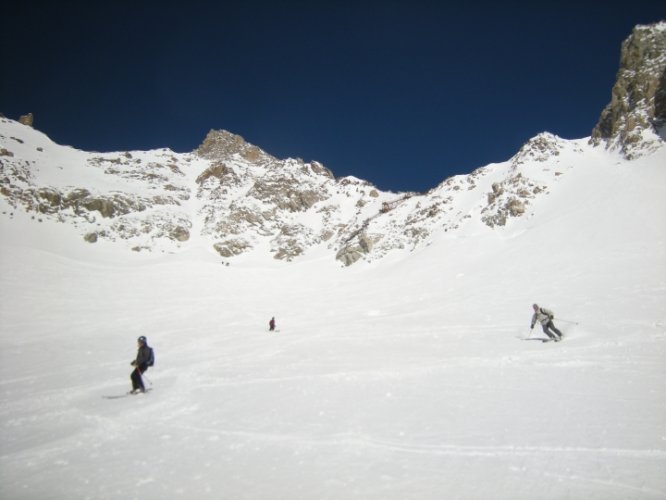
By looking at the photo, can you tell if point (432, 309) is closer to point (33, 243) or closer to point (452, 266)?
point (452, 266)

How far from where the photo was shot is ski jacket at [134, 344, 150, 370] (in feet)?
39.0

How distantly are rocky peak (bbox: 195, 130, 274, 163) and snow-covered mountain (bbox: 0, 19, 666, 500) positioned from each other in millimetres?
71456

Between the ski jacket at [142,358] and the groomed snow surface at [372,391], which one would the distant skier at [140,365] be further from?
the groomed snow surface at [372,391]

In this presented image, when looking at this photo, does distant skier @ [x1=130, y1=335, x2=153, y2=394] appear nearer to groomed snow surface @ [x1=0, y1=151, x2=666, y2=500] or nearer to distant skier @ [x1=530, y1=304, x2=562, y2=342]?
groomed snow surface @ [x1=0, y1=151, x2=666, y2=500]

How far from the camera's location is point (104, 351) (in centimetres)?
1902

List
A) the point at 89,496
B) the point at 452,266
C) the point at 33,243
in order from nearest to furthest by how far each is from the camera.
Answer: the point at 89,496
the point at 452,266
the point at 33,243

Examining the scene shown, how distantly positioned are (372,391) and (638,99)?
185ft

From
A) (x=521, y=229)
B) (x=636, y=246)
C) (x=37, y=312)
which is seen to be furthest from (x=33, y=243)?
(x=636, y=246)

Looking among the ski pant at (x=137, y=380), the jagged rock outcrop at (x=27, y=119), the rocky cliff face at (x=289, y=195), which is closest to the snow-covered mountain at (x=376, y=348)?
the rocky cliff face at (x=289, y=195)

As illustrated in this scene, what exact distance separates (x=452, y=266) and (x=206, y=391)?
30805mm

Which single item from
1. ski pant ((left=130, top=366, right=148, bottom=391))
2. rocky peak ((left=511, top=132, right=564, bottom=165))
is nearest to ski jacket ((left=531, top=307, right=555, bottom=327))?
ski pant ((left=130, top=366, right=148, bottom=391))

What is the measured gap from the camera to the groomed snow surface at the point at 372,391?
19.3ft

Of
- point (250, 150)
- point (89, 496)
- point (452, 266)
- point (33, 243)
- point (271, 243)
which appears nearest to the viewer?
point (89, 496)

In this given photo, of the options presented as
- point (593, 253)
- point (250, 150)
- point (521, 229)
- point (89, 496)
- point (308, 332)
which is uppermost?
point (250, 150)
